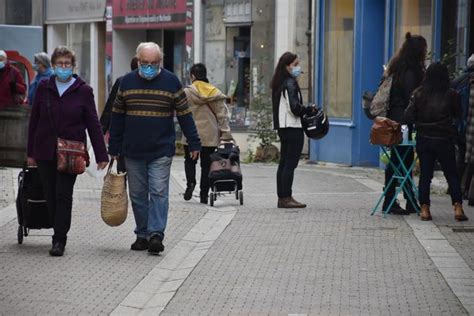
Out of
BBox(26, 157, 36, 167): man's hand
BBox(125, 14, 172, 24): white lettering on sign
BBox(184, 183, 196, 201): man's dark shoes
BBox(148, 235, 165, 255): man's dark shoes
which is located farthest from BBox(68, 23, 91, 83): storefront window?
BBox(148, 235, 165, 255): man's dark shoes

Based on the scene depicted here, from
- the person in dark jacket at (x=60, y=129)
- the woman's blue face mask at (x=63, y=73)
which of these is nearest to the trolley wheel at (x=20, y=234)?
the person in dark jacket at (x=60, y=129)

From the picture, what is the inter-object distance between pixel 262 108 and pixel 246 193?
738 cm

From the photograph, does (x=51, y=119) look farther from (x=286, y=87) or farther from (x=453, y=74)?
(x=453, y=74)

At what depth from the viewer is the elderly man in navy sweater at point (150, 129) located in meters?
10.3

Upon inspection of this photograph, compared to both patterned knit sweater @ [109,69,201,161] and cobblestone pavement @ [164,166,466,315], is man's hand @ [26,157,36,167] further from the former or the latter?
cobblestone pavement @ [164,166,466,315]

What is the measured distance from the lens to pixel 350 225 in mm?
12406

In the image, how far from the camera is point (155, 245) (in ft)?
33.7

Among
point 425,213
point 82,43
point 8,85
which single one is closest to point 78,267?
point 425,213

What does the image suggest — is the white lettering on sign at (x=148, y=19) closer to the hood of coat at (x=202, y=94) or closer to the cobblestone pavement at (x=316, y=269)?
the hood of coat at (x=202, y=94)

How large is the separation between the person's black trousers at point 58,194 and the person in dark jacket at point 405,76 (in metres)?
4.41

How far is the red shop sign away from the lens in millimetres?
28828

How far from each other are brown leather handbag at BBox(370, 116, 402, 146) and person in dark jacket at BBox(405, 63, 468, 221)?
0.17m

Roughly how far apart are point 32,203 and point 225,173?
408 cm

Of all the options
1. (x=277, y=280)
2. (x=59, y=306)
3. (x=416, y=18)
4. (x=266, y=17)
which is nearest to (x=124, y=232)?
(x=277, y=280)
